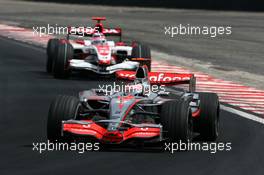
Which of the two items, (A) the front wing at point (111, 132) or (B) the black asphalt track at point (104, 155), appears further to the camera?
(A) the front wing at point (111, 132)

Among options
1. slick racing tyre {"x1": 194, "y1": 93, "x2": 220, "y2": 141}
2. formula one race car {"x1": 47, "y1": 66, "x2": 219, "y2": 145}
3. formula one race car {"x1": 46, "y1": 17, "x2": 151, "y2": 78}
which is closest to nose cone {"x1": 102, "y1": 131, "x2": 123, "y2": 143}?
formula one race car {"x1": 47, "y1": 66, "x2": 219, "y2": 145}

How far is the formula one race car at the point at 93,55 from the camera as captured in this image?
28328 mm

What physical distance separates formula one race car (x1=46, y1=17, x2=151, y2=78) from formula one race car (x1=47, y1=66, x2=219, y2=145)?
9.65 m

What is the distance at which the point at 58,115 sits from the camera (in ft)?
55.1

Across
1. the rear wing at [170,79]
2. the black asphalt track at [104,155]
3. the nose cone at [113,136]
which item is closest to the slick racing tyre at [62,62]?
the black asphalt track at [104,155]

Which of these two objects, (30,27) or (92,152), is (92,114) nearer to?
(92,152)

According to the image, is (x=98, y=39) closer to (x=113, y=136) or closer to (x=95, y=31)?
(x=95, y=31)

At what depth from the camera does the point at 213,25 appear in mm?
51875

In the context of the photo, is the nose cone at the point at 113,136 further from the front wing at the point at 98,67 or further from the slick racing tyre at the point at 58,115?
the front wing at the point at 98,67

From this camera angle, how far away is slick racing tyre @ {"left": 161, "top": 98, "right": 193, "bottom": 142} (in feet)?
54.4

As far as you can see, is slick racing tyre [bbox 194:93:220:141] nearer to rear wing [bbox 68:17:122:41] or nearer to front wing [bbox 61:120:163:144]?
front wing [bbox 61:120:163:144]

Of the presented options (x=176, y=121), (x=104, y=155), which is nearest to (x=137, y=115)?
(x=176, y=121)

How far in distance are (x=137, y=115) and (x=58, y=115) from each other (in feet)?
4.98

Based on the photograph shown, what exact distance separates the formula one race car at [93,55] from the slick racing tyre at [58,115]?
11.3 metres
